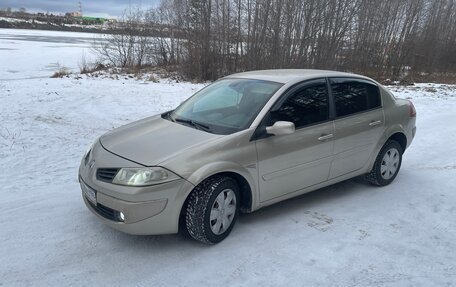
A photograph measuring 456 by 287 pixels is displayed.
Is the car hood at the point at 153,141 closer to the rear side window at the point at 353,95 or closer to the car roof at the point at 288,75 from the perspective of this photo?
the car roof at the point at 288,75

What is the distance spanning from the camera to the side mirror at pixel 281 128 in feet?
13.0

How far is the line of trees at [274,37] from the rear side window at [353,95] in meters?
11.4

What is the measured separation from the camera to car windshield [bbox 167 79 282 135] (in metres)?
4.14

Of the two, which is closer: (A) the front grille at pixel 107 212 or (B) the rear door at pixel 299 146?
(A) the front grille at pixel 107 212

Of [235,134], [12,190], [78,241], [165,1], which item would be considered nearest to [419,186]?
[235,134]

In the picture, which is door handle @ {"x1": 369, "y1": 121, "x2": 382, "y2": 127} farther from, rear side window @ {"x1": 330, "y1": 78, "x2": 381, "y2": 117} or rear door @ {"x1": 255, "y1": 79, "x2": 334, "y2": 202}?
rear door @ {"x1": 255, "y1": 79, "x2": 334, "y2": 202}

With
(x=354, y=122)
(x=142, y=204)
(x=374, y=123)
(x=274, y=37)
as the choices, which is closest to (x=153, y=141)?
(x=142, y=204)

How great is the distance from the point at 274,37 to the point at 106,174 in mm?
13665

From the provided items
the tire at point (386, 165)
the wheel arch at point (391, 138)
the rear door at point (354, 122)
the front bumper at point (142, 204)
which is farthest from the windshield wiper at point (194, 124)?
the tire at point (386, 165)

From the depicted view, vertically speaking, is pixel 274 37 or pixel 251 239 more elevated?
pixel 274 37

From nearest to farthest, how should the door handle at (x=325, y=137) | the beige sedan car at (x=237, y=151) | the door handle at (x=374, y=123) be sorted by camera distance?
the beige sedan car at (x=237, y=151) → the door handle at (x=325, y=137) → the door handle at (x=374, y=123)

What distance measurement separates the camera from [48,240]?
12.4 ft

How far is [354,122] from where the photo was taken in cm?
487

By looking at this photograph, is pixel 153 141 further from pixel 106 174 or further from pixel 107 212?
pixel 107 212
